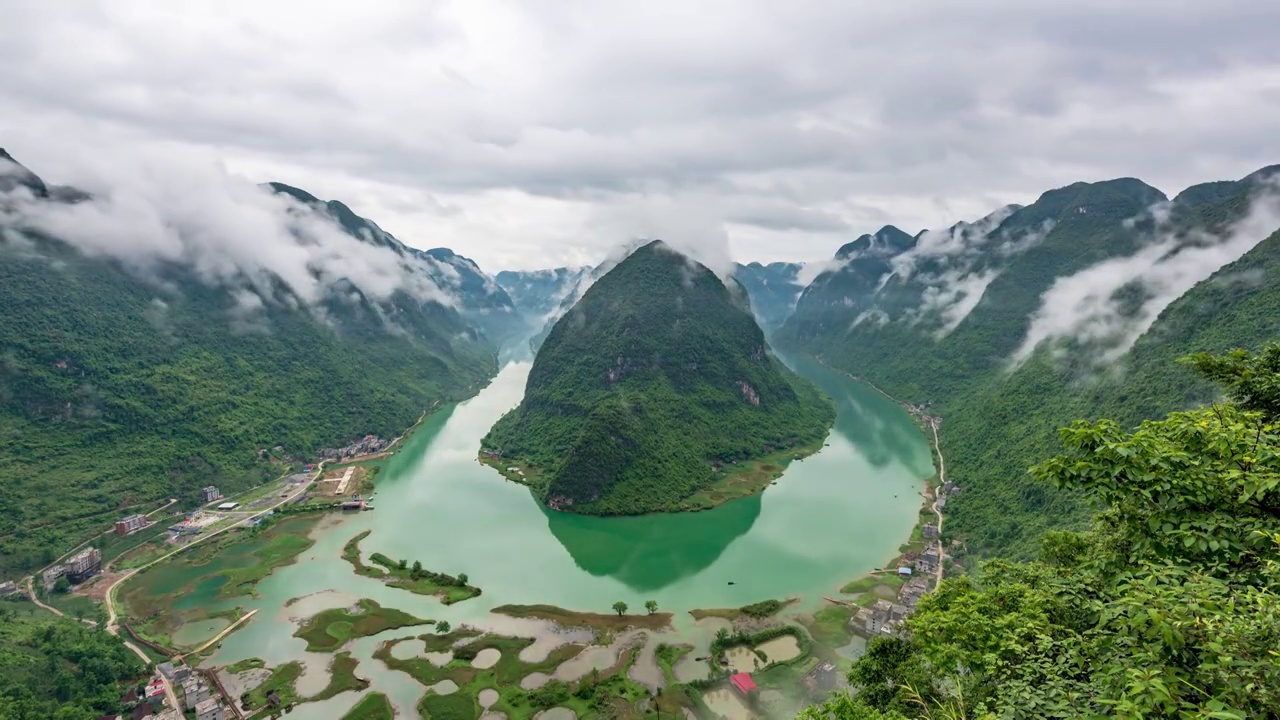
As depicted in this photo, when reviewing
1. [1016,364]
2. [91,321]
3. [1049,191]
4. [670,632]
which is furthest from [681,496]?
Result: [1049,191]

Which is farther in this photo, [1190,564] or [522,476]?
[522,476]

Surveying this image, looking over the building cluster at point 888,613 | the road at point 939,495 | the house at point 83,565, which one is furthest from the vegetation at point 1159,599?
the house at point 83,565

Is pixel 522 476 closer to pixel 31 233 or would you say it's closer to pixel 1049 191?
pixel 31 233

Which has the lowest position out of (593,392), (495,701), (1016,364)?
(495,701)

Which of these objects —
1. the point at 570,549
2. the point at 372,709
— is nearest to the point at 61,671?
the point at 372,709

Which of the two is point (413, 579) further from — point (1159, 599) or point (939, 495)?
point (939, 495)

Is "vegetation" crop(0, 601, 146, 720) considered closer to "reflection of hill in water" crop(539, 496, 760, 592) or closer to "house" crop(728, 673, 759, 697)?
"reflection of hill in water" crop(539, 496, 760, 592)

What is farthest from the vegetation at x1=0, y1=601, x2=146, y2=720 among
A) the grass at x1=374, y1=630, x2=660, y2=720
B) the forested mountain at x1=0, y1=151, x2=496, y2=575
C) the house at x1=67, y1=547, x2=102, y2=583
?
the forested mountain at x1=0, y1=151, x2=496, y2=575
